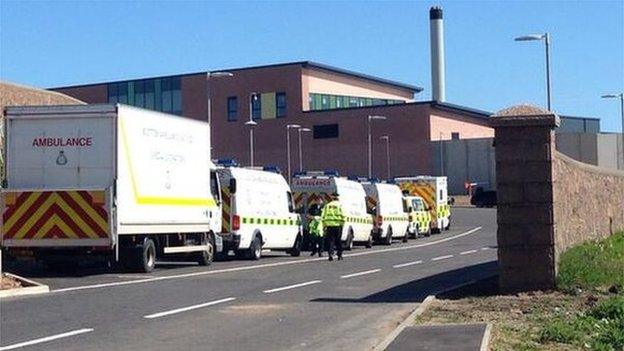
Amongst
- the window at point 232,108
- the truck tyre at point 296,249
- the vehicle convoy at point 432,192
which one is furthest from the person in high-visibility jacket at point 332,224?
the window at point 232,108

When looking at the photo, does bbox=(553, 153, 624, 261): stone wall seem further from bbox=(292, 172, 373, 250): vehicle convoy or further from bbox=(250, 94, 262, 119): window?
bbox=(250, 94, 262, 119): window

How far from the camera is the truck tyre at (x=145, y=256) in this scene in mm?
23953

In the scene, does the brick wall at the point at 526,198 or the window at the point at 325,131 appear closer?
the brick wall at the point at 526,198

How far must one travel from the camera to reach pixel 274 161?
310 ft

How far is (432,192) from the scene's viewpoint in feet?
184

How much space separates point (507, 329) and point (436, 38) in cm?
8985

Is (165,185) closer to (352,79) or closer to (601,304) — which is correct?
(601,304)

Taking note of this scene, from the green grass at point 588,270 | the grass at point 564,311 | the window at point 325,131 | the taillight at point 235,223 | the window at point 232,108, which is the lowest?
the grass at point 564,311

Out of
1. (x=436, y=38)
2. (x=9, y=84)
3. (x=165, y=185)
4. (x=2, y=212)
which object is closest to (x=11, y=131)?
(x=2, y=212)

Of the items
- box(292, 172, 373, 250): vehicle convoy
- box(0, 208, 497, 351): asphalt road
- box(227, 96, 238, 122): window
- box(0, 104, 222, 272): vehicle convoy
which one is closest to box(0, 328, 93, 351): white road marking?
box(0, 208, 497, 351): asphalt road

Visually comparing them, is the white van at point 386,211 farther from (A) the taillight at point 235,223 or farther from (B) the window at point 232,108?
(B) the window at point 232,108

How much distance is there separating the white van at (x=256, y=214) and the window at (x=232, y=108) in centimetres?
6008

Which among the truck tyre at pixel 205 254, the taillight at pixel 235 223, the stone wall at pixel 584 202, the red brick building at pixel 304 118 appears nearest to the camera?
the stone wall at pixel 584 202

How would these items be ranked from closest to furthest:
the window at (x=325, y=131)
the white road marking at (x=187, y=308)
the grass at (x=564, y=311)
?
the grass at (x=564, y=311) < the white road marking at (x=187, y=308) < the window at (x=325, y=131)
